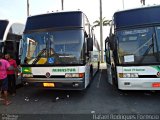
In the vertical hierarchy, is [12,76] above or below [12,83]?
above

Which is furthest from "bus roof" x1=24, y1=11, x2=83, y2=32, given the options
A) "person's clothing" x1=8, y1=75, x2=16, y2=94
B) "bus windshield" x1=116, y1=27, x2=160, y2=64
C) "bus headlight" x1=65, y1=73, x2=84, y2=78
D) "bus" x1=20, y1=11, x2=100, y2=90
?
"person's clothing" x1=8, y1=75, x2=16, y2=94

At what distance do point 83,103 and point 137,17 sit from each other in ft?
12.1

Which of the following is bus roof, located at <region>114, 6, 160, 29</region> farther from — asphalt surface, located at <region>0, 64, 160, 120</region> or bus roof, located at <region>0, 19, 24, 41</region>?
bus roof, located at <region>0, 19, 24, 41</region>

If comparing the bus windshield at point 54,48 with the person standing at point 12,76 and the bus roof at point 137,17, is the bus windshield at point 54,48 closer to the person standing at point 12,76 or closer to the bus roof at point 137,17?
the person standing at point 12,76

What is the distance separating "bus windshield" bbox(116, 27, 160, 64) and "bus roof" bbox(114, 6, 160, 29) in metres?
0.27

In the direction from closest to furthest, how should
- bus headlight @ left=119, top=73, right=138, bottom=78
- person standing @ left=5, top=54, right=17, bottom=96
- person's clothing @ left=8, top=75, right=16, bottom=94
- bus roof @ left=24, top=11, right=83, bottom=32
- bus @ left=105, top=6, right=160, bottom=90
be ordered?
bus @ left=105, top=6, right=160, bottom=90, bus headlight @ left=119, top=73, right=138, bottom=78, bus roof @ left=24, top=11, right=83, bottom=32, person standing @ left=5, top=54, right=17, bottom=96, person's clothing @ left=8, top=75, right=16, bottom=94

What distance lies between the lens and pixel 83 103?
316 inches

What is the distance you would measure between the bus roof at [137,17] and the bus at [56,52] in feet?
4.50

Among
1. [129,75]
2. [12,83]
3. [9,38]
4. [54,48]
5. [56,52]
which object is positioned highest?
[9,38]

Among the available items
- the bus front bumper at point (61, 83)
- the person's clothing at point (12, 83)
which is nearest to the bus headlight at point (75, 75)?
the bus front bumper at point (61, 83)

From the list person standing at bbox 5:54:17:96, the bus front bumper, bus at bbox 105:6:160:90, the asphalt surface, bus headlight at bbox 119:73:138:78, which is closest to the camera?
the asphalt surface

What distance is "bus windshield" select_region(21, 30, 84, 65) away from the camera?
8.05 meters

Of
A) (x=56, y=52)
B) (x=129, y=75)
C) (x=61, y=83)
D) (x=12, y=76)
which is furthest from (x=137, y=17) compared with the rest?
(x=12, y=76)

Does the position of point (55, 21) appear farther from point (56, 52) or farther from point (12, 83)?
point (12, 83)
